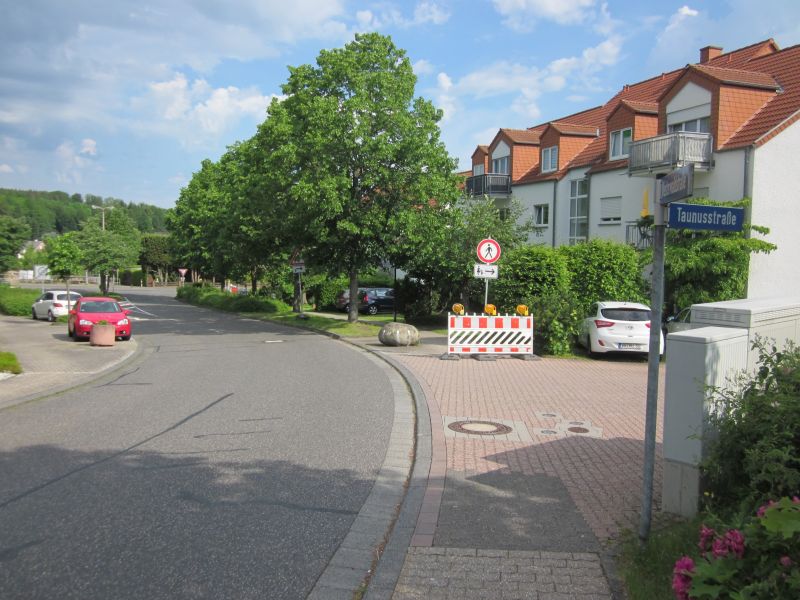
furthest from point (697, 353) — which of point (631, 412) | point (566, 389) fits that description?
point (566, 389)

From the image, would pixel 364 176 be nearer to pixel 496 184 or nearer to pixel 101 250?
pixel 496 184

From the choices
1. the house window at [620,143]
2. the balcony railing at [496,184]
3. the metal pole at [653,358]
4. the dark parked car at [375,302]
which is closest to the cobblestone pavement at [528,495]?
the metal pole at [653,358]

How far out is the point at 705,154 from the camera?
2342 centimetres

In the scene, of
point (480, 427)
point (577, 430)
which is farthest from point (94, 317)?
point (577, 430)

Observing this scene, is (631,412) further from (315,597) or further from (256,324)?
(256,324)

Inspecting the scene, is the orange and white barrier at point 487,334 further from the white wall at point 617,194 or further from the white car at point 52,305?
the white car at point 52,305

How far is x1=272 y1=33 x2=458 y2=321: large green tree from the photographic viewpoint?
22.8 metres

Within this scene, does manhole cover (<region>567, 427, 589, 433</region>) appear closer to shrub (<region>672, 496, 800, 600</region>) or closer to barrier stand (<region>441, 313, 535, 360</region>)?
shrub (<region>672, 496, 800, 600</region>)

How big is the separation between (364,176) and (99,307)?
10238 mm

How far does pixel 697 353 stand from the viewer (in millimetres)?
4664

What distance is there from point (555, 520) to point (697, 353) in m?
1.63

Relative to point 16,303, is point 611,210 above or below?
above

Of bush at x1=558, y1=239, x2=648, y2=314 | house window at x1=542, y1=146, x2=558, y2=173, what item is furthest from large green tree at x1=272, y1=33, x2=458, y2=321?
house window at x1=542, y1=146, x2=558, y2=173

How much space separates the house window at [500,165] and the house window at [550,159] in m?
3.25
